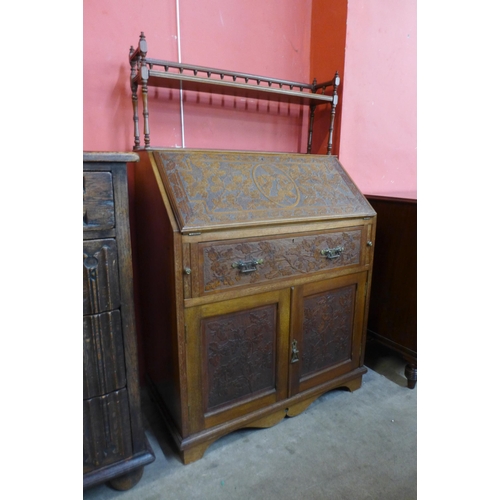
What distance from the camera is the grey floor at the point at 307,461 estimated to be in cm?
125

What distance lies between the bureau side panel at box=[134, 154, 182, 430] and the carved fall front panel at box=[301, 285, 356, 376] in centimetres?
59

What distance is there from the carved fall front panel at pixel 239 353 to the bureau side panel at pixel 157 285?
0.13 m

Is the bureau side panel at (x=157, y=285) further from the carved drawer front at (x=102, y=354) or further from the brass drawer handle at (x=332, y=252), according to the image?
the brass drawer handle at (x=332, y=252)

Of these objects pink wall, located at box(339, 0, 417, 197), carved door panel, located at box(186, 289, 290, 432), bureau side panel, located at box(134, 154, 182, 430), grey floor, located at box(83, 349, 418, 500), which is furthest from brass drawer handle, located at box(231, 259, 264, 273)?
pink wall, located at box(339, 0, 417, 197)

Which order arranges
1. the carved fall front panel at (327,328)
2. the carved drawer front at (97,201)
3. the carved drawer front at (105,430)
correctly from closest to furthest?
the carved drawer front at (97,201), the carved drawer front at (105,430), the carved fall front panel at (327,328)

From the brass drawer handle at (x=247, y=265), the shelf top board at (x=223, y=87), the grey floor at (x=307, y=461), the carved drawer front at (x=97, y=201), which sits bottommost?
the grey floor at (x=307, y=461)

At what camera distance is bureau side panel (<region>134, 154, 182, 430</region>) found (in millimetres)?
1231

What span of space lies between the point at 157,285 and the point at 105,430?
0.53 metres

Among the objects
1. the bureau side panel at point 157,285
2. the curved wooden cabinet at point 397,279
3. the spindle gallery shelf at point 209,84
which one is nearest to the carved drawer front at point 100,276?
the bureau side panel at point 157,285

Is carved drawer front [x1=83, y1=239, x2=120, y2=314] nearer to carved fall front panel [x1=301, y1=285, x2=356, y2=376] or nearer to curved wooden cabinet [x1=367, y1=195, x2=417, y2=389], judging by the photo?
carved fall front panel [x1=301, y1=285, x2=356, y2=376]

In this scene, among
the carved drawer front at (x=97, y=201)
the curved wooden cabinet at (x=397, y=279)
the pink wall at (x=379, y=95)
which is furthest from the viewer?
the pink wall at (x=379, y=95)

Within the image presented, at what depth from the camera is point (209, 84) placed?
1654 millimetres
